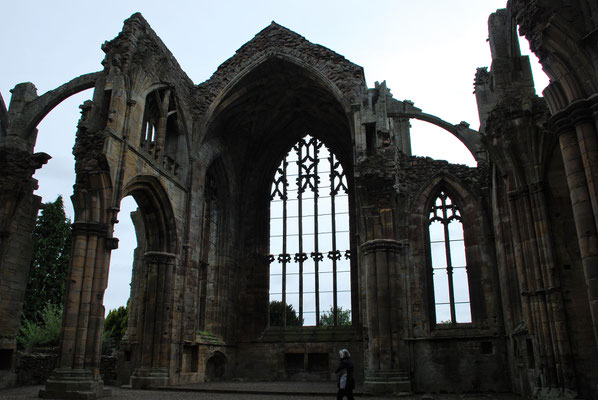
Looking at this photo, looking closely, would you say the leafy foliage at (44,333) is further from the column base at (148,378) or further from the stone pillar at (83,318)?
the stone pillar at (83,318)

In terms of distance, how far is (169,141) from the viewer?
49.3 feet

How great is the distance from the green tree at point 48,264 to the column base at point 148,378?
43.3 feet

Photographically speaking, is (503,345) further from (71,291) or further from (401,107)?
(71,291)

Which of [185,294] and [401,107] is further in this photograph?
[401,107]

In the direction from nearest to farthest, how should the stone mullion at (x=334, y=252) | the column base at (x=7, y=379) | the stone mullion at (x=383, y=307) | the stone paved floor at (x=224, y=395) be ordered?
the stone paved floor at (x=224, y=395) → the stone mullion at (x=383, y=307) → the column base at (x=7, y=379) → the stone mullion at (x=334, y=252)

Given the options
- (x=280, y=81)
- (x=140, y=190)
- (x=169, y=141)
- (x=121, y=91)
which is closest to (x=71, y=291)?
(x=140, y=190)

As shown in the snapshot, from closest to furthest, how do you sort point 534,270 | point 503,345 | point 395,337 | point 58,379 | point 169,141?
1. point 534,270
2. point 58,379
3. point 395,337
4. point 503,345
5. point 169,141

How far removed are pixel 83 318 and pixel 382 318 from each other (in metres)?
6.44

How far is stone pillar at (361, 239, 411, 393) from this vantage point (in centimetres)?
1121

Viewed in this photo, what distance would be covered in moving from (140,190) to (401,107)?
810cm

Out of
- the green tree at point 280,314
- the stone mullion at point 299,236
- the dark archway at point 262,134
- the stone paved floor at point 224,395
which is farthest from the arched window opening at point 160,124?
the green tree at point 280,314

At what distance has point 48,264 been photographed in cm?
2511

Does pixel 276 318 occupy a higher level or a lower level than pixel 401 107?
lower

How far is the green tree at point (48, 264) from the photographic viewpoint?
79.4ft
